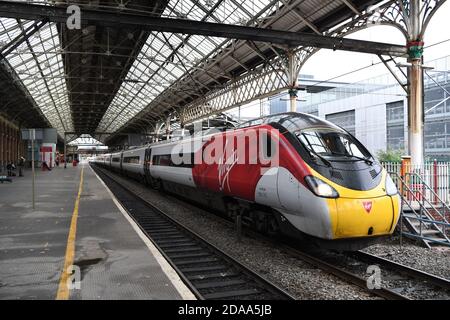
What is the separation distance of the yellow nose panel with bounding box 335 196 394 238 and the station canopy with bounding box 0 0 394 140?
27.8 feet

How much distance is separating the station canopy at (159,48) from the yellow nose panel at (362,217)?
333 inches

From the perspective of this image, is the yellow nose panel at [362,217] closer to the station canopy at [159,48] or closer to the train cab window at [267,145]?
the train cab window at [267,145]

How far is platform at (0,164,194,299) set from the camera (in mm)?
4844

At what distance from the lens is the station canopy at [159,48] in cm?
1592

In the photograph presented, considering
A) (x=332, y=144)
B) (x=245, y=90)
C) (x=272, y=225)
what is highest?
(x=245, y=90)

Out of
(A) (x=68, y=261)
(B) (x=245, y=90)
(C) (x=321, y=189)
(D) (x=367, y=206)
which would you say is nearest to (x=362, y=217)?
(D) (x=367, y=206)

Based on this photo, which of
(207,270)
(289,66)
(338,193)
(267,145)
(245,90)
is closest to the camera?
(338,193)

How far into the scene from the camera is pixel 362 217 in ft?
19.8

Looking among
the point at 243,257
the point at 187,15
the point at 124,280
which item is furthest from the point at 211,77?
the point at 124,280

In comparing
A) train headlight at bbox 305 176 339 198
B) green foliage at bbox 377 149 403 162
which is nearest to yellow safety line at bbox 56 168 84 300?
train headlight at bbox 305 176 339 198

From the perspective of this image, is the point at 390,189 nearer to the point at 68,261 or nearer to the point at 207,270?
the point at 207,270

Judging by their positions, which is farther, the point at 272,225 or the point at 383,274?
the point at 272,225

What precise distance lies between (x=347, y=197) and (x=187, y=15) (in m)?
16.0

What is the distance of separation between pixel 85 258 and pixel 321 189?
4.06 metres
